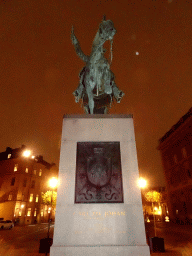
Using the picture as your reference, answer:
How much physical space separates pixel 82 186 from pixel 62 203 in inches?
29.0

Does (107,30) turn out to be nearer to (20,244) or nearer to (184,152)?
(20,244)

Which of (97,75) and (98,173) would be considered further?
(97,75)

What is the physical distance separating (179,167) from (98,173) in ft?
149

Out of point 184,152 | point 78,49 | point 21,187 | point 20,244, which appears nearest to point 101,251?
point 78,49

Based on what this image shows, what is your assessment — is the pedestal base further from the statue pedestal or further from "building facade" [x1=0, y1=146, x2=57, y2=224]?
"building facade" [x1=0, y1=146, x2=57, y2=224]

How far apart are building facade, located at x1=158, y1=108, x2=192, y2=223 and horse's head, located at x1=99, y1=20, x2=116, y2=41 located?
3769 cm

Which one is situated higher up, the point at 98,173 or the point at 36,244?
the point at 98,173

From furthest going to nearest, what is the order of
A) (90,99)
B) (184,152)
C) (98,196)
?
(184,152)
(90,99)
(98,196)

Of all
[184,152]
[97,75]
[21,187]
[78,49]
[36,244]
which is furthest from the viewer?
[21,187]

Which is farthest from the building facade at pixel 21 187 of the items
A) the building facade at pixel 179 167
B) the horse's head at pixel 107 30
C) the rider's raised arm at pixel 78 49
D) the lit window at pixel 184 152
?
the horse's head at pixel 107 30

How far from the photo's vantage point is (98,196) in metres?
5.31

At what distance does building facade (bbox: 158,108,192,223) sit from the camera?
40.4 m

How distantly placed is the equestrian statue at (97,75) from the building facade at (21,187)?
48175mm

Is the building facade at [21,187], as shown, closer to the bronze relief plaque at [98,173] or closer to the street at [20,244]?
the street at [20,244]
